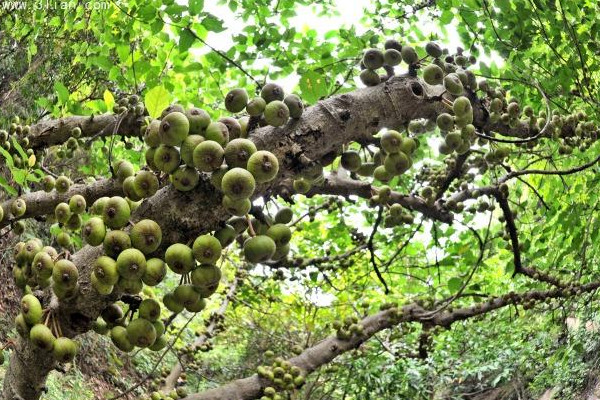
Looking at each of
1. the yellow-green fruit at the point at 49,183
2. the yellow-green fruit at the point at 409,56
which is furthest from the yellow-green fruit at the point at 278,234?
the yellow-green fruit at the point at 49,183

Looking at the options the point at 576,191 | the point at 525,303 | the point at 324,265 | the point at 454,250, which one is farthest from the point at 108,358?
the point at 576,191

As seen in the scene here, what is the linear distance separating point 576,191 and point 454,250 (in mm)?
1115

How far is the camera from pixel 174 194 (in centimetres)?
138

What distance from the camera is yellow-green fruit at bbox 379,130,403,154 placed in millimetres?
1782

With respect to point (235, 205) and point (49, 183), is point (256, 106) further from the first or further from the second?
point (49, 183)

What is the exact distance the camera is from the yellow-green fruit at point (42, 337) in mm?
1297

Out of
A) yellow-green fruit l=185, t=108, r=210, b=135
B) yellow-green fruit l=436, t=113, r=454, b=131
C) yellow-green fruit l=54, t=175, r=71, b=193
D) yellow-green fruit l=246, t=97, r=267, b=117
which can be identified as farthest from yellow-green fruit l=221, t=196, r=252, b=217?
yellow-green fruit l=54, t=175, r=71, b=193

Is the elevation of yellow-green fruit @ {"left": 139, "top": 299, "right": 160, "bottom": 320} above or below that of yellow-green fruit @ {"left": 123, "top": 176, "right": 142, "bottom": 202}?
below

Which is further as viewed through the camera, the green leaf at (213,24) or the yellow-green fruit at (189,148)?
the green leaf at (213,24)

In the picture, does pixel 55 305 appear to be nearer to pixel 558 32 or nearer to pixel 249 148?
pixel 249 148

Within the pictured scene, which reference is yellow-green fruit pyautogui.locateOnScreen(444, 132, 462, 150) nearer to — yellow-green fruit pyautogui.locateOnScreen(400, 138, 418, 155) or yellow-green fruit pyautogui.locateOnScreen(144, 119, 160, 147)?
yellow-green fruit pyautogui.locateOnScreen(400, 138, 418, 155)

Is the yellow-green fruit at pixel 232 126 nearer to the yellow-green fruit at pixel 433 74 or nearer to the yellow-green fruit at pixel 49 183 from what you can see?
the yellow-green fruit at pixel 433 74

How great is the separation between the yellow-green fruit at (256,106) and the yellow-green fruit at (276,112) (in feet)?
0.07

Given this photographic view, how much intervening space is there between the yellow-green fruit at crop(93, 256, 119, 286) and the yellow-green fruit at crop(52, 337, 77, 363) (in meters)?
0.18
